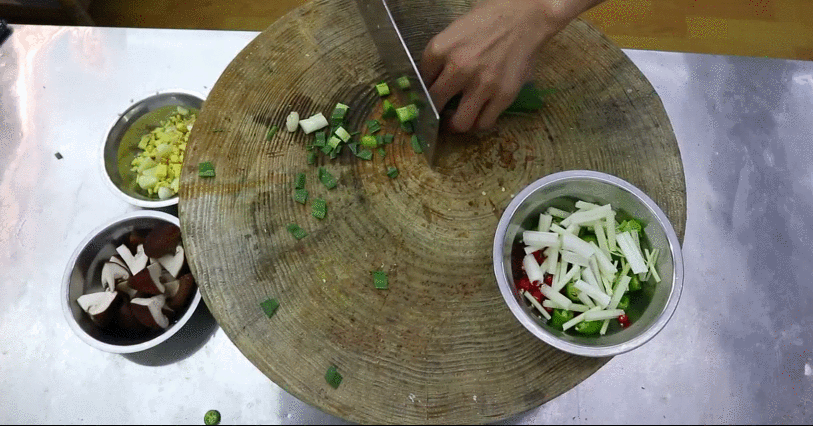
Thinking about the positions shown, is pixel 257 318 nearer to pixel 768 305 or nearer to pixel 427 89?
pixel 427 89

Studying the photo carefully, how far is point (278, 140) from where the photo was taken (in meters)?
1.18

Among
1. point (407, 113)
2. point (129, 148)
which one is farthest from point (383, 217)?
point (129, 148)

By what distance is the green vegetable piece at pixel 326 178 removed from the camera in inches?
45.3

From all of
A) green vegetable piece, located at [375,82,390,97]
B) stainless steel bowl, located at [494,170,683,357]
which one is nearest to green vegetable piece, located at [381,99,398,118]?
green vegetable piece, located at [375,82,390,97]

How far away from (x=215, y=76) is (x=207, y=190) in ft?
1.81

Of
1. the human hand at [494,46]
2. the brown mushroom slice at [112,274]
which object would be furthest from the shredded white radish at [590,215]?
the brown mushroom slice at [112,274]

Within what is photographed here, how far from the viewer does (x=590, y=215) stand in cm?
105

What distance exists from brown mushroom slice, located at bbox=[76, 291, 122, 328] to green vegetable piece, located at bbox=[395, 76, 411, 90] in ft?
2.61

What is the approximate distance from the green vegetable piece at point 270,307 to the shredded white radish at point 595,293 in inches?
23.9

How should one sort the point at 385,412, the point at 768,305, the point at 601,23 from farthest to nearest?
1. the point at 601,23
2. the point at 768,305
3. the point at 385,412

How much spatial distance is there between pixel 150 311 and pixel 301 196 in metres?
0.41

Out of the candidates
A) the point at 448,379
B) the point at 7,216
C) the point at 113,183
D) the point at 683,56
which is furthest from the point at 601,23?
the point at 7,216

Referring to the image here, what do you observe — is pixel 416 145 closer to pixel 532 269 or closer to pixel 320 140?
pixel 320 140

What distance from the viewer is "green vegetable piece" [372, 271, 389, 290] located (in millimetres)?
1077
